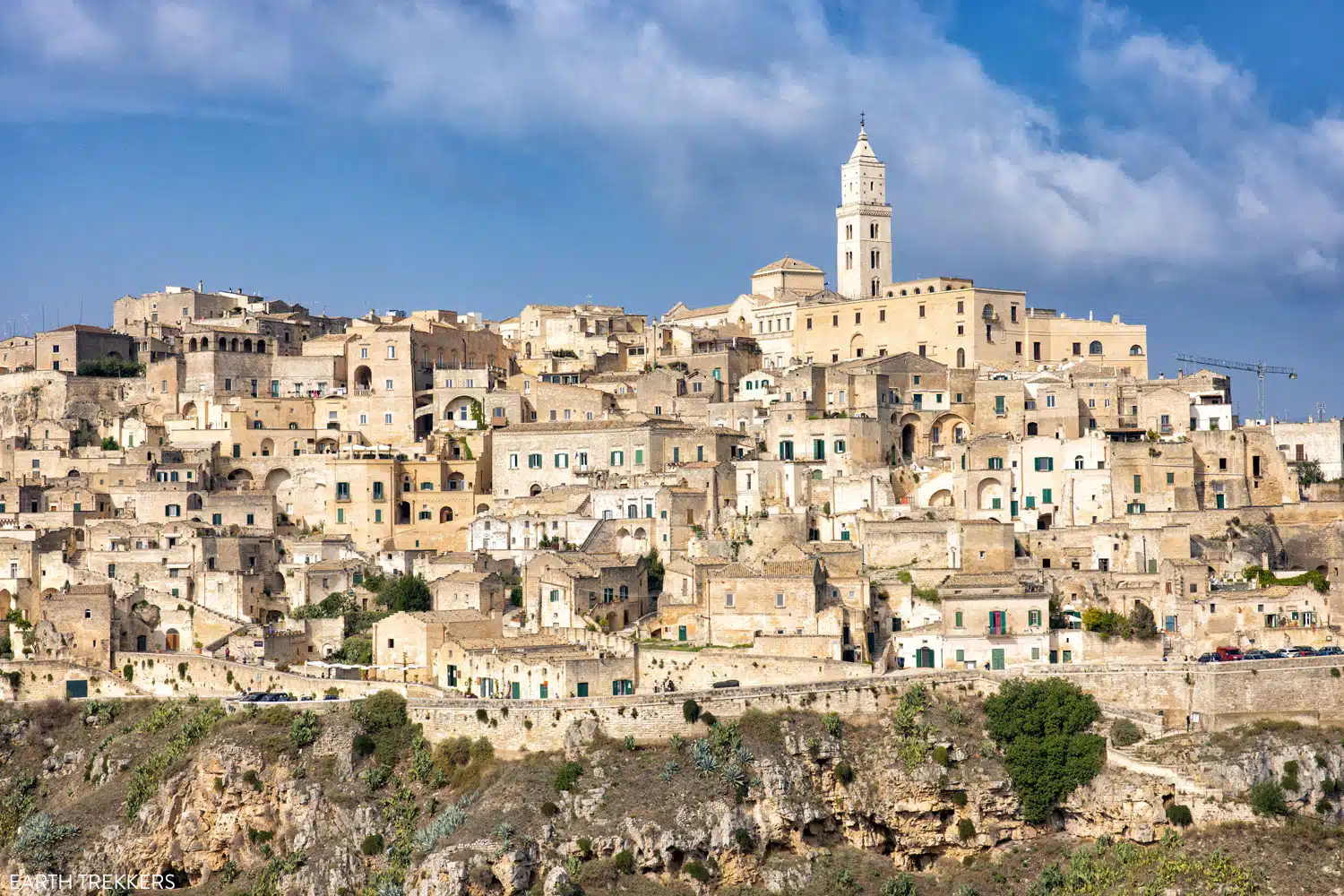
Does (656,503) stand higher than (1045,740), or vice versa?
(656,503)

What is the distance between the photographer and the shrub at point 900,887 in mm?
43125

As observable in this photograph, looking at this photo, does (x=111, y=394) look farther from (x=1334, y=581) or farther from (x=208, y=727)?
(x=1334, y=581)

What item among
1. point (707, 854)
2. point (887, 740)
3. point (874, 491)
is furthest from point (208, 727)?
point (874, 491)

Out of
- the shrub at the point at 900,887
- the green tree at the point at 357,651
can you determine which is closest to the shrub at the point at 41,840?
the green tree at the point at 357,651

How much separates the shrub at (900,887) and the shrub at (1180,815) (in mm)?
5863

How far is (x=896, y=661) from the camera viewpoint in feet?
158

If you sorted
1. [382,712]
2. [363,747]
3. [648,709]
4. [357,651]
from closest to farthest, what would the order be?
[648,709] → [363,747] → [382,712] → [357,651]

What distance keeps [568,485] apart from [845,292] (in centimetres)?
2403

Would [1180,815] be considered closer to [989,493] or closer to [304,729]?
[989,493]

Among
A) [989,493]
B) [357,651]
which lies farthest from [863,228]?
[357,651]

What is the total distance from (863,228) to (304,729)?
138 feet

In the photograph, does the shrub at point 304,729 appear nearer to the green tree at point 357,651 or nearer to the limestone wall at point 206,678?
the limestone wall at point 206,678

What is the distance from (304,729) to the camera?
47.8 meters

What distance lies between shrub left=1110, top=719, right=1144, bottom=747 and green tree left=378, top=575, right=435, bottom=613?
1893 centimetres
